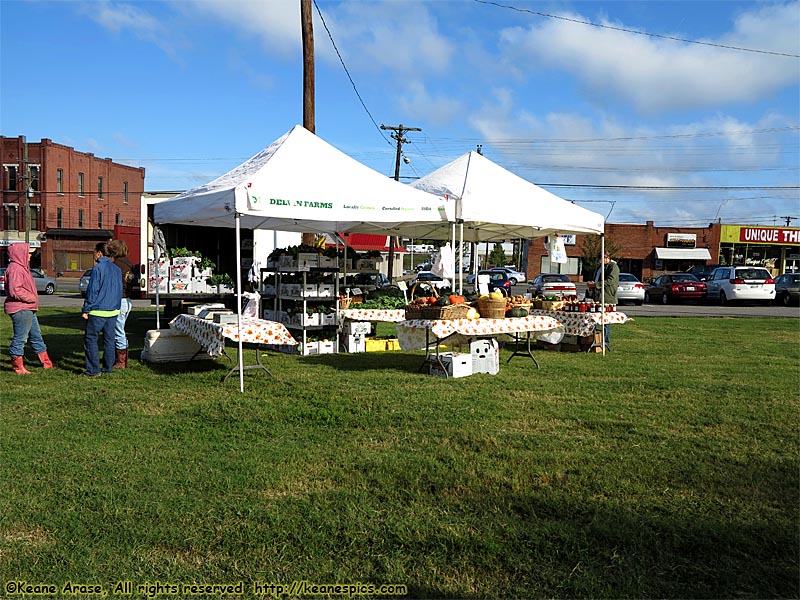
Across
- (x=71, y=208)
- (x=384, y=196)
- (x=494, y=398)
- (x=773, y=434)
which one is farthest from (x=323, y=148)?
(x=71, y=208)

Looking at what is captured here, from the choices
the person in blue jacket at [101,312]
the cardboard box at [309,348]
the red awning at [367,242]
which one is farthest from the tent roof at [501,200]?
the red awning at [367,242]

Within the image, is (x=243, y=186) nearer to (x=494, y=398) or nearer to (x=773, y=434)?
(x=494, y=398)

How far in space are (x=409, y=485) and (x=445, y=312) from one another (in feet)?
14.3

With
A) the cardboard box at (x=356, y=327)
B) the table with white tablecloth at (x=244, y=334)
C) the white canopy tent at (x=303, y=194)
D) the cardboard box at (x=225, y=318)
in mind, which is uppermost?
the white canopy tent at (x=303, y=194)

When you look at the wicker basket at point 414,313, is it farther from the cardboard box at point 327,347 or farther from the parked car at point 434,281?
the cardboard box at point 327,347

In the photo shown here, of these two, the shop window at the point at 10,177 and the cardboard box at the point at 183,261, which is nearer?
the cardboard box at the point at 183,261

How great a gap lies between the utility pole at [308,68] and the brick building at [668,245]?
146 ft

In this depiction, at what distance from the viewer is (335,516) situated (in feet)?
14.8

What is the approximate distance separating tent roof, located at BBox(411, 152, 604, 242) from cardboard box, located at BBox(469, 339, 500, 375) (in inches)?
102

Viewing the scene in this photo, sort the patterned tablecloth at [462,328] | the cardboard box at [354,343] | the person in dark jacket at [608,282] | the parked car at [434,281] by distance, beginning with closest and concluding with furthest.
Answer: the patterned tablecloth at [462,328] < the cardboard box at [354,343] < the person in dark jacket at [608,282] < the parked car at [434,281]

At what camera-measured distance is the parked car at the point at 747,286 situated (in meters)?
29.0

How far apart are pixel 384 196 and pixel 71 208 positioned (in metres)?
57.4

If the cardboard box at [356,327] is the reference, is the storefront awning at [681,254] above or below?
above

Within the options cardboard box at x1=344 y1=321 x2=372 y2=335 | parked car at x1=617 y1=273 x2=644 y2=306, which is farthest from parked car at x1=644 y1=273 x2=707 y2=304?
cardboard box at x1=344 y1=321 x2=372 y2=335
